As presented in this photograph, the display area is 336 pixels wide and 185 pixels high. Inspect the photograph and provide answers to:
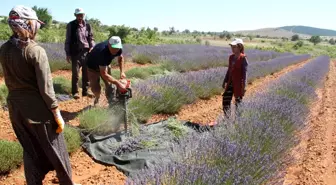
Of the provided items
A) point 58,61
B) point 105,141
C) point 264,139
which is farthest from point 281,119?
point 58,61

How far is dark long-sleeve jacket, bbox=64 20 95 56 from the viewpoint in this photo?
18.4 ft

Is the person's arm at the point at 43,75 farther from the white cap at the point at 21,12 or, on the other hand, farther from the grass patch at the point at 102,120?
the grass patch at the point at 102,120

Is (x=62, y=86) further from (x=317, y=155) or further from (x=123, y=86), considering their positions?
(x=317, y=155)

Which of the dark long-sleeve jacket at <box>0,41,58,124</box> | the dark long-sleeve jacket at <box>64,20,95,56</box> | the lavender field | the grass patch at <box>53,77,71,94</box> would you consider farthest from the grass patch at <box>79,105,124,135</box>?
the grass patch at <box>53,77,71,94</box>

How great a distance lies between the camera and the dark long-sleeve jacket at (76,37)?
5594mm

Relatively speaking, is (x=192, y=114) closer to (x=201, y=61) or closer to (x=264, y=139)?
(x=264, y=139)

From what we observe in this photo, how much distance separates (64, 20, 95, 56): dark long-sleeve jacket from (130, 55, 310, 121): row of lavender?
4.08 ft

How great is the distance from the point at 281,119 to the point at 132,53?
30.1ft

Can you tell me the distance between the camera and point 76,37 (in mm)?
5637

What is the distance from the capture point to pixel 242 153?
2602mm

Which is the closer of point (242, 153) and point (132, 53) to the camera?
point (242, 153)

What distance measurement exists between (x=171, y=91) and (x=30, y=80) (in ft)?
12.0

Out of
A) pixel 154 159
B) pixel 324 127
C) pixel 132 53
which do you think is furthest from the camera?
pixel 132 53

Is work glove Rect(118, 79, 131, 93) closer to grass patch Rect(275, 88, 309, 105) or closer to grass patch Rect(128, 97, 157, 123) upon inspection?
grass patch Rect(128, 97, 157, 123)
